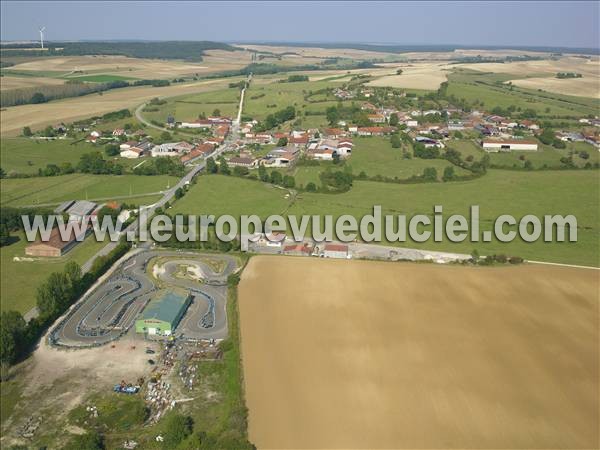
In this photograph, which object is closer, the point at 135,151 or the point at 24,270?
the point at 24,270

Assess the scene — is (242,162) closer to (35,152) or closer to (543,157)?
(35,152)

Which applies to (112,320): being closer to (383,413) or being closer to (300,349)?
(300,349)

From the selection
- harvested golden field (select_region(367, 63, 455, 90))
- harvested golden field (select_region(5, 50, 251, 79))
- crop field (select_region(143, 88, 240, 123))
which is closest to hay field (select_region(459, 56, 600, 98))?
harvested golden field (select_region(367, 63, 455, 90))

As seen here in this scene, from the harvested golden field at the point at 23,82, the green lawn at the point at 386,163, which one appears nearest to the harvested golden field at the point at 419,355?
the green lawn at the point at 386,163

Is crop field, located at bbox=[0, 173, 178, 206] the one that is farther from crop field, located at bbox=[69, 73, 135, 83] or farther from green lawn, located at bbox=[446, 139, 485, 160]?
crop field, located at bbox=[69, 73, 135, 83]

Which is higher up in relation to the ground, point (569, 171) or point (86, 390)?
point (569, 171)

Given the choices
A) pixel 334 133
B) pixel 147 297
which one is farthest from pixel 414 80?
pixel 147 297

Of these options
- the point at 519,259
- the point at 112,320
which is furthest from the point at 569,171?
the point at 112,320
